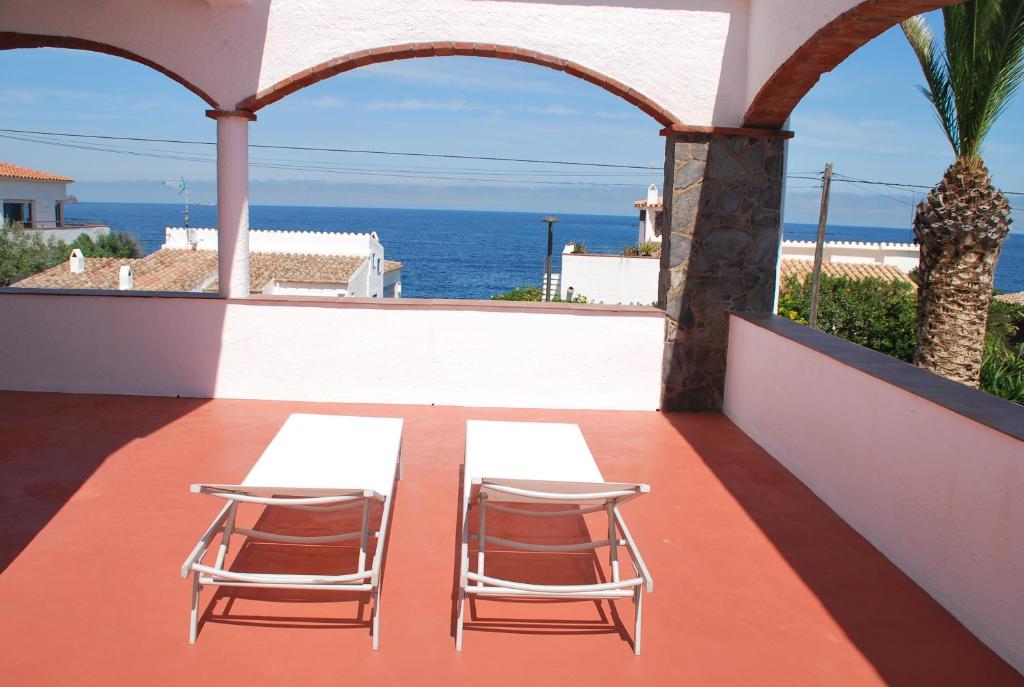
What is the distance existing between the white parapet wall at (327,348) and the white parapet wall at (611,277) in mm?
16632

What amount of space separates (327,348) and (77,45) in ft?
9.85

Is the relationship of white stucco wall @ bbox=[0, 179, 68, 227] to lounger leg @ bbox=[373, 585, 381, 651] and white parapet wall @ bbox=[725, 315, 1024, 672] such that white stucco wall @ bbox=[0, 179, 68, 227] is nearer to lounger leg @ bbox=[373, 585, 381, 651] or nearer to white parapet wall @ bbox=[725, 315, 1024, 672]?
white parapet wall @ bbox=[725, 315, 1024, 672]

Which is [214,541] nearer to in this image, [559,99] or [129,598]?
[129,598]

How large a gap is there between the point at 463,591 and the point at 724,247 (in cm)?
442

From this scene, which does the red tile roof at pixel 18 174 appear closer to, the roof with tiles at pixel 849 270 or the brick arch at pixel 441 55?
the roof with tiles at pixel 849 270

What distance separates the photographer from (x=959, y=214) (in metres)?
8.12

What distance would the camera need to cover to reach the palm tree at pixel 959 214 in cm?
788

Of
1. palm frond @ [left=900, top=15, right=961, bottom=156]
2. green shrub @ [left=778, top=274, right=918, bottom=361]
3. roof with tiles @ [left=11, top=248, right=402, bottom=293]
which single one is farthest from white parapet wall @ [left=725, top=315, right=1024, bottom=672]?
roof with tiles @ [left=11, top=248, right=402, bottom=293]

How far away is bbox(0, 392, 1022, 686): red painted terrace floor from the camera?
3045 millimetres

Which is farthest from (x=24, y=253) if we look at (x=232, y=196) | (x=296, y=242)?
(x=232, y=196)

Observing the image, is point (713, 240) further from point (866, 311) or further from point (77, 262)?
point (77, 262)

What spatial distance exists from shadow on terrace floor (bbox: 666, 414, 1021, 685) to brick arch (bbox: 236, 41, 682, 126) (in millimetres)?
2938

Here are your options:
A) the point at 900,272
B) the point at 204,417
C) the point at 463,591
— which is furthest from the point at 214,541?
the point at 900,272

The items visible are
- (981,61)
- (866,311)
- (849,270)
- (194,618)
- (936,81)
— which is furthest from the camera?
(849,270)
